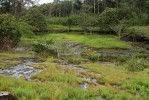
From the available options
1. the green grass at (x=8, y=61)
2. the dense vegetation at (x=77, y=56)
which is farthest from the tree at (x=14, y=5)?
the green grass at (x=8, y=61)

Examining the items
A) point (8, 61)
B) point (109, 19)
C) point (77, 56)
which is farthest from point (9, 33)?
point (109, 19)

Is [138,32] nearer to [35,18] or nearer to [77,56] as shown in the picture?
[35,18]

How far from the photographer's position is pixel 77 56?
3253 cm

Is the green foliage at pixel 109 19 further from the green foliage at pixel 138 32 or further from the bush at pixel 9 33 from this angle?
the bush at pixel 9 33

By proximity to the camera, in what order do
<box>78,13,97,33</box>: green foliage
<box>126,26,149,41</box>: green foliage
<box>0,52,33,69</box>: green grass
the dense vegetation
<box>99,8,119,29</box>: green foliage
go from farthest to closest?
<box>78,13,97,33</box>: green foliage → <box>99,8,119,29</box>: green foliage → <box>126,26,149,41</box>: green foliage → <box>0,52,33,69</box>: green grass → the dense vegetation

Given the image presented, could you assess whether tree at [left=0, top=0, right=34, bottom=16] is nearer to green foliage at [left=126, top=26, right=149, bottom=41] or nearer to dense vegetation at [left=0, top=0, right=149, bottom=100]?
dense vegetation at [left=0, top=0, right=149, bottom=100]

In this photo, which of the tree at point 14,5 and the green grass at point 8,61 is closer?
the green grass at point 8,61

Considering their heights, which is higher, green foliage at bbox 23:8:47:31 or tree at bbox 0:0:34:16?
tree at bbox 0:0:34:16

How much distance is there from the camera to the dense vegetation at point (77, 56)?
14.0 metres

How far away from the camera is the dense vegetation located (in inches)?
552

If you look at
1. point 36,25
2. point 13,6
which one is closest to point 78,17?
point 36,25

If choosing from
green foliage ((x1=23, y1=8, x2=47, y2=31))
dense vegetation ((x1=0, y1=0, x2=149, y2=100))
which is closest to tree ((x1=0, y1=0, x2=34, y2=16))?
dense vegetation ((x1=0, y1=0, x2=149, y2=100))

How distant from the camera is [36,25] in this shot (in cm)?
6669

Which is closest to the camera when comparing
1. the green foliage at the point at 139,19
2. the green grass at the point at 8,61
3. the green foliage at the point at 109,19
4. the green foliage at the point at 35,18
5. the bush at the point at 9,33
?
the green grass at the point at 8,61
